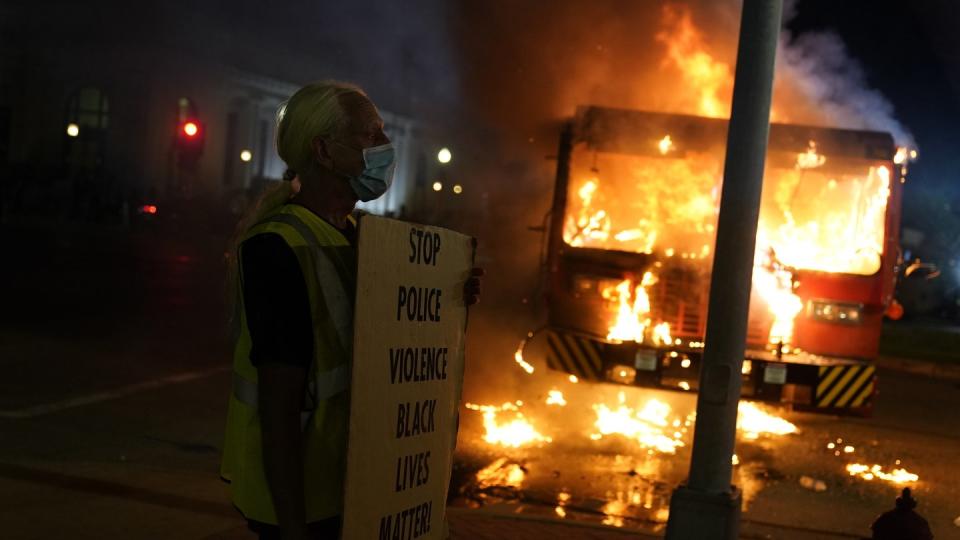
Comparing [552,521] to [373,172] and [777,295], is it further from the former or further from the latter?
[777,295]

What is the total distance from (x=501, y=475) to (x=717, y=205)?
3.69 meters

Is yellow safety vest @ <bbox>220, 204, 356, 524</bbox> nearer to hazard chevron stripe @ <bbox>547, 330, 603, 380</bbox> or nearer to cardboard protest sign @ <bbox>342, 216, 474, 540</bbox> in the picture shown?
cardboard protest sign @ <bbox>342, 216, 474, 540</bbox>

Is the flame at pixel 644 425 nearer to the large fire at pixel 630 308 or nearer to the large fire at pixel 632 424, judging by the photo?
the large fire at pixel 632 424

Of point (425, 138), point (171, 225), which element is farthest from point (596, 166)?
point (171, 225)

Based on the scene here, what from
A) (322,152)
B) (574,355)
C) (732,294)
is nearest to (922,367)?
(574,355)

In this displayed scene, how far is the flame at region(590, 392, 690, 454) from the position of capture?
9852mm

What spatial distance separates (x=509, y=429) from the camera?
9.82m

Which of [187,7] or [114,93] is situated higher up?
[187,7]

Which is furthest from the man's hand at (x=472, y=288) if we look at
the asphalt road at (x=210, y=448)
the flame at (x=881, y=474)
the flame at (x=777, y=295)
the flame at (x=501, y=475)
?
the flame at (x=777, y=295)

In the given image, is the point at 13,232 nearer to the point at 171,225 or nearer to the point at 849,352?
the point at 171,225

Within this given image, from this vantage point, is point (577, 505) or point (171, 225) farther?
point (171, 225)

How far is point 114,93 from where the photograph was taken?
48.0 m

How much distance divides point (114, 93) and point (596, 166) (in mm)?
41499

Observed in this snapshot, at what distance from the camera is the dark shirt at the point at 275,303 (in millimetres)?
2344
